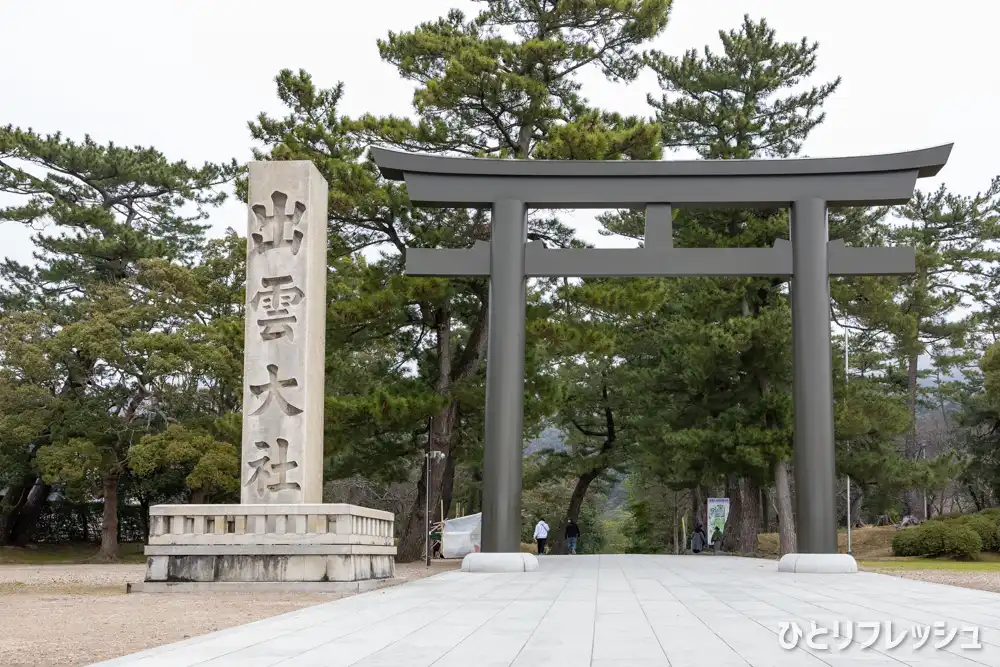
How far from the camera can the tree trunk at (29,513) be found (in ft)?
105

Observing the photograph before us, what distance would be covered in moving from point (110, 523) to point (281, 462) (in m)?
19.3

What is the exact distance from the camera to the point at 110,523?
2881 cm

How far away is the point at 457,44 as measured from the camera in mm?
19906

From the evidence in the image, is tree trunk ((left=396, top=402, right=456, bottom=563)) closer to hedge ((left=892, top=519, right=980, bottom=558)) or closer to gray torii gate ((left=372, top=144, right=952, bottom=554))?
gray torii gate ((left=372, top=144, right=952, bottom=554))

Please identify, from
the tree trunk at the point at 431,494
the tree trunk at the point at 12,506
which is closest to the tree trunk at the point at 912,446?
the tree trunk at the point at 431,494

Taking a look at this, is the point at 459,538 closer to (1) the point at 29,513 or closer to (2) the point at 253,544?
(2) the point at 253,544

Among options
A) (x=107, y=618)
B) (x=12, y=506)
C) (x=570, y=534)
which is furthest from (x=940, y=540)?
(x=12, y=506)

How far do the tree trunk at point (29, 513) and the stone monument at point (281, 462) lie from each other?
23.0 meters

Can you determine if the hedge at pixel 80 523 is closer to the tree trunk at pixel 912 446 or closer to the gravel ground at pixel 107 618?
the gravel ground at pixel 107 618

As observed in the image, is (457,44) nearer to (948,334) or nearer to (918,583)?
(918,583)

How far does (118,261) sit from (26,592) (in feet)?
74.0

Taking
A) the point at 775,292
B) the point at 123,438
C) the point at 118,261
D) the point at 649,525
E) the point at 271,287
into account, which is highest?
the point at 118,261

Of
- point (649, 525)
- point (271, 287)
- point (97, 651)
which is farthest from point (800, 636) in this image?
point (649, 525)

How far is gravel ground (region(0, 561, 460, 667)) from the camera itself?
6.11 m
